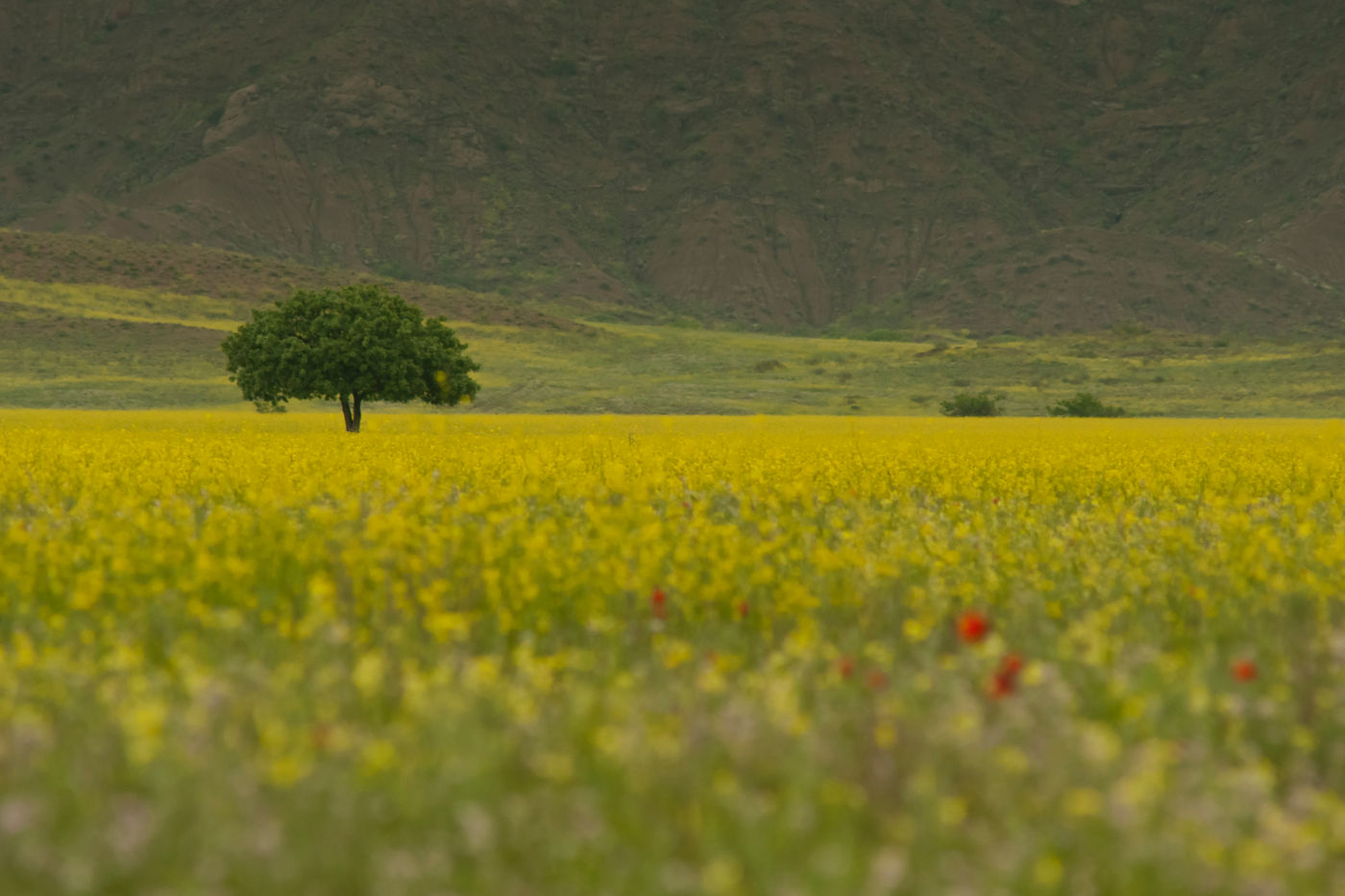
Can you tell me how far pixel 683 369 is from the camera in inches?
4604

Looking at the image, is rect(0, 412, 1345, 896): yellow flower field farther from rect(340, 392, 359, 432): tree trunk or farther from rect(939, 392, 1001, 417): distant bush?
rect(939, 392, 1001, 417): distant bush

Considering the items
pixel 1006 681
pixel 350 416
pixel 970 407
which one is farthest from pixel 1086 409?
pixel 1006 681

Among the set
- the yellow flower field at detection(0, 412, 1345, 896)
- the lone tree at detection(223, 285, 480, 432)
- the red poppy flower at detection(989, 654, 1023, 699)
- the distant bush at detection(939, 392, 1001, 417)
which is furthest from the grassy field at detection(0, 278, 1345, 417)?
the red poppy flower at detection(989, 654, 1023, 699)

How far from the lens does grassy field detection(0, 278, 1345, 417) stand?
83.9 m

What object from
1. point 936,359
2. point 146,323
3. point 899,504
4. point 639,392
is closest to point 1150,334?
point 936,359

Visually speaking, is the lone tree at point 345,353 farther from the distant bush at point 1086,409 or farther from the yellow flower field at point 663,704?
the distant bush at point 1086,409

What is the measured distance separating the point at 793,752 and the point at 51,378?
9307 cm

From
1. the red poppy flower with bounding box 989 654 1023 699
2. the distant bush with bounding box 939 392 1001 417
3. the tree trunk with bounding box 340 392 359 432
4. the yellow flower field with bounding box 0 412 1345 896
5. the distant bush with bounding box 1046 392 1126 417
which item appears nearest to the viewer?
the yellow flower field with bounding box 0 412 1345 896

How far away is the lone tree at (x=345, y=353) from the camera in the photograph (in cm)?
4300

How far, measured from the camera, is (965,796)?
502cm

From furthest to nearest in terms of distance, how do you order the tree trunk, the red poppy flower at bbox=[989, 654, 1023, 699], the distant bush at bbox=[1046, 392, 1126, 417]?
the distant bush at bbox=[1046, 392, 1126, 417]
the tree trunk
the red poppy flower at bbox=[989, 654, 1023, 699]

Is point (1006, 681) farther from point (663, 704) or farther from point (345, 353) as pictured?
point (345, 353)

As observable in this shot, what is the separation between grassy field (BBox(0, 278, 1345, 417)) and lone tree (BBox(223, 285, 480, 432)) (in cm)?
3436

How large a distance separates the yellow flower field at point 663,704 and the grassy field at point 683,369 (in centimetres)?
6903
